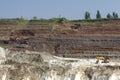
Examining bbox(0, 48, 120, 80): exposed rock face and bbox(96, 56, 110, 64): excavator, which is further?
bbox(96, 56, 110, 64): excavator

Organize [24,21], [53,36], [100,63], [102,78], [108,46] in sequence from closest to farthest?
1. [102,78]
2. [100,63]
3. [108,46]
4. [53,36]
5. [24,21]

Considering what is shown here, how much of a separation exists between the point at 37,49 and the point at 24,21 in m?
11.6

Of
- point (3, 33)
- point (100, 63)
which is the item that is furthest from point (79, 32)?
point (100, 63)

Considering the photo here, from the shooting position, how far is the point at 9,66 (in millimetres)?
39000

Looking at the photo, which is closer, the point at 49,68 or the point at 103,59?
the point at 49,68

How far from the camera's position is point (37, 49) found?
1865 inches

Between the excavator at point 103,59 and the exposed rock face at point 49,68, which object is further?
the excavator at point 103,59

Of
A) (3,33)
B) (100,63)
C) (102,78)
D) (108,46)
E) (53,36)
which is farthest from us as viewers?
(3,33)

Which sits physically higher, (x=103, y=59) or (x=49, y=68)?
(x=103, y=59)

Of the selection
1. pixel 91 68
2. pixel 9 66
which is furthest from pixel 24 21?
pixel 91 68

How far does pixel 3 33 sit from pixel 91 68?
2005cm

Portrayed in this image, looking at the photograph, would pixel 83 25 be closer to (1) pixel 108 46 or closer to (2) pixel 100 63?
(1) pixel 108 46

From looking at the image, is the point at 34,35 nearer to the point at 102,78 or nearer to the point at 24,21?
the point at 24,21

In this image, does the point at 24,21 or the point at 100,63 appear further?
the point at 24,21
